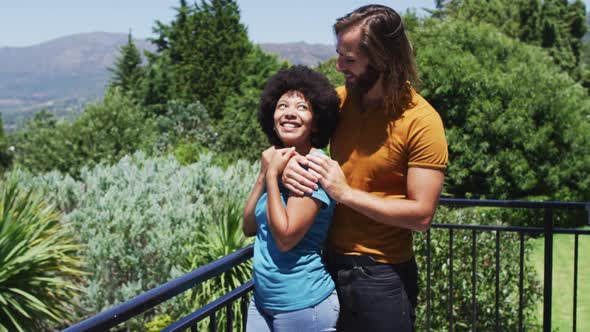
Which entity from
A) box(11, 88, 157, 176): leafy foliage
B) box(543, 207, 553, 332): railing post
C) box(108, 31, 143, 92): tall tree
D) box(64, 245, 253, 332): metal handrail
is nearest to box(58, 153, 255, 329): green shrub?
box(543, 207, 553, 332): railing post

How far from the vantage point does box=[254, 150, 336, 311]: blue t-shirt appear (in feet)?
6.31

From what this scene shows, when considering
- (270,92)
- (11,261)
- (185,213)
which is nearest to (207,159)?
(185,213)

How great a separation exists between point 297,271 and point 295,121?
0.48 m

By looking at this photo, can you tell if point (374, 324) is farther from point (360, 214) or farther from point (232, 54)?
point (232, 54)

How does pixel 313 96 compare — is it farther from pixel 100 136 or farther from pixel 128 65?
pixel 128 65

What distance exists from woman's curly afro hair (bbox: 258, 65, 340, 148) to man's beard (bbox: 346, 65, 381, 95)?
0.09 metres

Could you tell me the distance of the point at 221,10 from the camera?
39.5 meters

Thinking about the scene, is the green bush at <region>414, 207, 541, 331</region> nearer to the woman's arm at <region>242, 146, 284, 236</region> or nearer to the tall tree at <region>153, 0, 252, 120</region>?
the woman's arm at <region>242, 146, 284, 236</region>

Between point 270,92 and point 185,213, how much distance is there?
5136 mm

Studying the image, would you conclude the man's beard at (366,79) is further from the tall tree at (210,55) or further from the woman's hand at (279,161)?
the tall tree at (210,55)

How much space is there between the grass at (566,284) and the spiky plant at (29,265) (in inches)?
190

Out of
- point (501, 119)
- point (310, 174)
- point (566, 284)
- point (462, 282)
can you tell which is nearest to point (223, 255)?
point (462, 282)

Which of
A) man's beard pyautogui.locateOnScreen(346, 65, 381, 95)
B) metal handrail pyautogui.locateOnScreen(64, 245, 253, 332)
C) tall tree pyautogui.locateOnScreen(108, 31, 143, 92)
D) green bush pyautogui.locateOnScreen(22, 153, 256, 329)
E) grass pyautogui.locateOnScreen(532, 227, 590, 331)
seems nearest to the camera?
metal handrail pyautogui.locateOnScreen(64, 245, 253, 332)

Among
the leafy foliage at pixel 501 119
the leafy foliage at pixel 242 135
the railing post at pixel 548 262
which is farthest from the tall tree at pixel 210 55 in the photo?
the railing post at pixel 548 262
